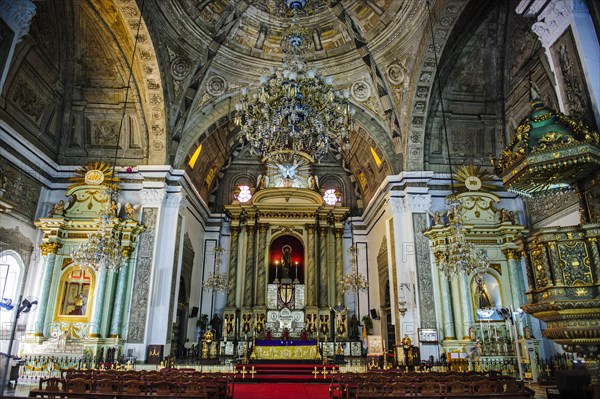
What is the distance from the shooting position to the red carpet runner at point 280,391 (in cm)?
775

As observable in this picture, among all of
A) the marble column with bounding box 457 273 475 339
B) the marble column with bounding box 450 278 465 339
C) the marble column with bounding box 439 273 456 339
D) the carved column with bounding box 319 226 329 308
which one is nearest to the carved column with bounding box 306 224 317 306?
the carved column with bounding box 319 226 329 308

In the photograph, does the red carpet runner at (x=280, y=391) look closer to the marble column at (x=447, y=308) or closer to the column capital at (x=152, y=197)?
the marble column at (x=447, y=308)

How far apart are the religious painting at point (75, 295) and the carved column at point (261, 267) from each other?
678cm

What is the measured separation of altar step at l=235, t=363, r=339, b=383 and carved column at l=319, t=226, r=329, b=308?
479 cm

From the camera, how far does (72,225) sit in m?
12.8

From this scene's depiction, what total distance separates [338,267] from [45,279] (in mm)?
10941

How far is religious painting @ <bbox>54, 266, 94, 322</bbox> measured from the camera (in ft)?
39.9

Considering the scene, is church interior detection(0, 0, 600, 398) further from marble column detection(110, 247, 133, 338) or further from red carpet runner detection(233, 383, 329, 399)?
red carpet runner detection(233, 383, 329, 399)

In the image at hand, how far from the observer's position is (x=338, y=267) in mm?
17984

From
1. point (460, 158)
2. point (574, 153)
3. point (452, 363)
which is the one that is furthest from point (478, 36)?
point (452, 363)

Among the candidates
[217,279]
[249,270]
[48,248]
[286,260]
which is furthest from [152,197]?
[286,260]

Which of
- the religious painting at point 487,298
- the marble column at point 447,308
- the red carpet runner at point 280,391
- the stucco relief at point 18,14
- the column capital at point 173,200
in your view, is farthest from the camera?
the column capital at point 173,200

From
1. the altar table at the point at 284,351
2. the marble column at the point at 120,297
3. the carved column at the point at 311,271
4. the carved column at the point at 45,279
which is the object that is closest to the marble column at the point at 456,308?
the altar table at the point at 284,351

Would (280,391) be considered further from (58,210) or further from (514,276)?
(58,210)
